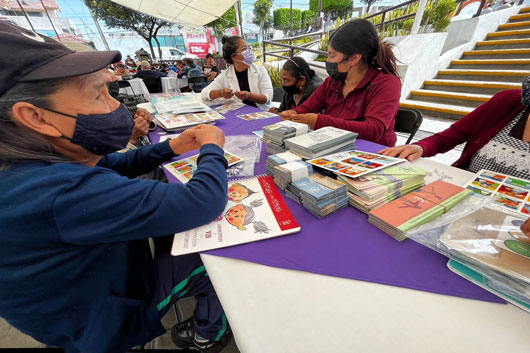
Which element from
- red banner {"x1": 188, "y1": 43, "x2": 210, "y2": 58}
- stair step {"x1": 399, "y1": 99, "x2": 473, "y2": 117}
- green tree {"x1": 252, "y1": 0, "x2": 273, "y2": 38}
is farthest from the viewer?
red banner {"x1": 188, "y1": 43, "x2": 210, "y2": 58}

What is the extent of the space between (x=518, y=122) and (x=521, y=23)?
23.0ft

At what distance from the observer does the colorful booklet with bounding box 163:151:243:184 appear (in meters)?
1.02

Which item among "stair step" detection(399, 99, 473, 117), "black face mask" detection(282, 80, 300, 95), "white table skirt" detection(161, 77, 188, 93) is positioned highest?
"black face mask" detection(282, 80, 300, 95)

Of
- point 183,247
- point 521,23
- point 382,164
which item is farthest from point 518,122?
point 521,23

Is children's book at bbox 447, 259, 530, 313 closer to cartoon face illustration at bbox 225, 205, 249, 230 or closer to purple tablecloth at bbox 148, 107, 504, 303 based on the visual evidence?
purple tablecloth at bbox 148, 107, 504, 303

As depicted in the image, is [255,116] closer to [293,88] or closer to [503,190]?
[293,88]

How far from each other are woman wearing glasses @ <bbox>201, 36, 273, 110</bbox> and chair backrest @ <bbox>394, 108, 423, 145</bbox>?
4.73 feet

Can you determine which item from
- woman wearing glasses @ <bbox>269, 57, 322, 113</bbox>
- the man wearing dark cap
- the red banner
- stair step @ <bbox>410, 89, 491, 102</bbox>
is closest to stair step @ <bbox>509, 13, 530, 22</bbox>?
stair step @ <bbox>410, 89, 491, 102</bbox>

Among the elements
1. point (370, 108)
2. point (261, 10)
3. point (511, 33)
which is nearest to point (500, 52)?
point (511, 33)

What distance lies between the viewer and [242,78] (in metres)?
2.93

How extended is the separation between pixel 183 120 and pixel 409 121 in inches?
75.2

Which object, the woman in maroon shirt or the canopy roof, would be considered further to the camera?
the canopy roof

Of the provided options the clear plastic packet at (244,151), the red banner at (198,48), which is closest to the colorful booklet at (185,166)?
the clear plastic packet at (244,151)

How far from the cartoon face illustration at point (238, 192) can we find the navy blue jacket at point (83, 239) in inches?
4.7
